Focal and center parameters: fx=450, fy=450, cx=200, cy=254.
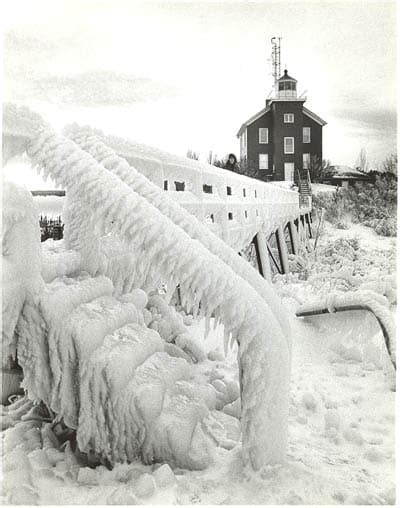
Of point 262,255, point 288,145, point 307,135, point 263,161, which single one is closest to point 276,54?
point 307,135

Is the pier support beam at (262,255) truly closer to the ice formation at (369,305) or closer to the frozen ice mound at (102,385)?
the ice formation at (369,305)

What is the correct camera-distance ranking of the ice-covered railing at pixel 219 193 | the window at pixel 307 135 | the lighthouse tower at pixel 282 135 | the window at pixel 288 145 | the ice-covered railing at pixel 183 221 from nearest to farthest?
the ice-covered railing at pixel 183 221
the ice-covered railing at pixel 219 193
the lighthouse tower at pixel 282 135
the window at pixel 307 135
the window at pixel 288 145

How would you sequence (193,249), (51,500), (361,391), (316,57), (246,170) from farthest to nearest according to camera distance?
(246,170) < (316,57) < (361,391) < (193,249) < (51,500)

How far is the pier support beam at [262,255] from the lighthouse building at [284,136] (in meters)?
0.28

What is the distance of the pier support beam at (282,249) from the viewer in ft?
6.61

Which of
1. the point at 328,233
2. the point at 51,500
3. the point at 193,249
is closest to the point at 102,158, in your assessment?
the point at 193,249

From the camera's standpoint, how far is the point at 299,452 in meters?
0.98

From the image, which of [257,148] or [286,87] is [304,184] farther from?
[286,87]

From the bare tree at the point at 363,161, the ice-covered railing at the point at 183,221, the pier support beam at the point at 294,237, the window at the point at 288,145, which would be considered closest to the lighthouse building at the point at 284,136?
the window at the point at 288,145

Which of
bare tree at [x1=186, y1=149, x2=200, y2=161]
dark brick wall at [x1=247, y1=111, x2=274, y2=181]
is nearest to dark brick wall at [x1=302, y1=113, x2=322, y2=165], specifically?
dark brick wall at [x1=247, y1=111, x2=274, y2=181]

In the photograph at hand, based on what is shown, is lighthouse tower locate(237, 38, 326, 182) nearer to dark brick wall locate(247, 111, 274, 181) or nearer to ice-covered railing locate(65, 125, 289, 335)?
dark brick wall locate(247, 111, 274, 181)

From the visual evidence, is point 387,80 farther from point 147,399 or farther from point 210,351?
point 147,399

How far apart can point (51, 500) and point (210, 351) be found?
2.03 ft

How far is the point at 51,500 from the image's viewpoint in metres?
0.83
